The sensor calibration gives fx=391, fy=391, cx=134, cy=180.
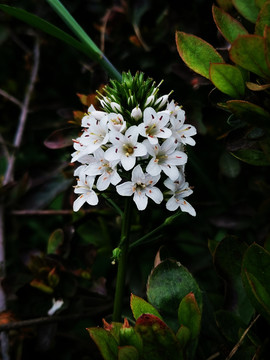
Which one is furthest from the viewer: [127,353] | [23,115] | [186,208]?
[23,115]

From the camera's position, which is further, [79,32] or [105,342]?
[79,32]

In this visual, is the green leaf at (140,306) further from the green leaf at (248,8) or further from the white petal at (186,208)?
the green leaf at (248,8)

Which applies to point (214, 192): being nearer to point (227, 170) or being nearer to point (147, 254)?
point (227, 170)

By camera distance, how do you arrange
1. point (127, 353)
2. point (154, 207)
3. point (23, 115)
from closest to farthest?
1. point (127, 353)
2. point (154, 207)
3. point (23, 115)

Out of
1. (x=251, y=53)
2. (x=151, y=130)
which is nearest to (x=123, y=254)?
(x=151, y=130)

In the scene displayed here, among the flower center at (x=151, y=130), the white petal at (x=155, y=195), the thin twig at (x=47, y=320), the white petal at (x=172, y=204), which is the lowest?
the thin twig at (x=47, y=320)

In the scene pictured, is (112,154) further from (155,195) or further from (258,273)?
(258,273)

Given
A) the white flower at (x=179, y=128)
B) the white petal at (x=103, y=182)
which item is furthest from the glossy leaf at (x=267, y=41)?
the white petal at (x=103, y=182)

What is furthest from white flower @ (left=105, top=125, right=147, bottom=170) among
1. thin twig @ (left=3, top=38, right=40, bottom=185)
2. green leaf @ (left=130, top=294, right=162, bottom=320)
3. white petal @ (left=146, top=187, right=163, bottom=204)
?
thin twig @ (left=3, top=38, right=40, bottom=185)
